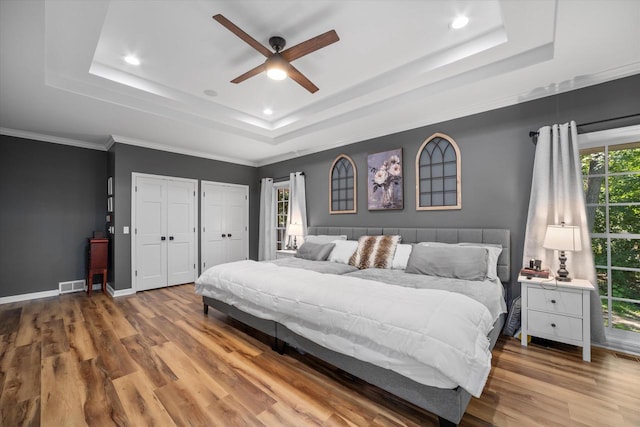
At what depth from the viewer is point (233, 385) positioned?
2.07 meters

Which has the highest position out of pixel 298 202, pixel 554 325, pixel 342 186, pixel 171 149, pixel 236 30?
pixel 236 30

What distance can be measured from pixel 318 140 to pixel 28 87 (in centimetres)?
348

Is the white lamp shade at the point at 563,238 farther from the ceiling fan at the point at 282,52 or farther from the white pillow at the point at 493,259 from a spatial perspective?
the ceiling fan at the point at 282,52

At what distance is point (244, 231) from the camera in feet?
20.8

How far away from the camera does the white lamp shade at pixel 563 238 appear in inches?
97.0

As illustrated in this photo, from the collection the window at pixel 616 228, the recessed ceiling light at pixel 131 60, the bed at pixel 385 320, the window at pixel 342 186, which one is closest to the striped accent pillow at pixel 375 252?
the bed at pixel 385 320

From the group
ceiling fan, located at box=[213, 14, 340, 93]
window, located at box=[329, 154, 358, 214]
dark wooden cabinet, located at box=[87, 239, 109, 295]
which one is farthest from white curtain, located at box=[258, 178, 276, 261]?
ceiling fan, located at box=[213, 14, 340, 93]

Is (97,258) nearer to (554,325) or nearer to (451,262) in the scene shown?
(451,262)

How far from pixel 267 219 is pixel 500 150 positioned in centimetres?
443

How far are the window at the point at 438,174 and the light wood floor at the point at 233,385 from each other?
1.71 metres

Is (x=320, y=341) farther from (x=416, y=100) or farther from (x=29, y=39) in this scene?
(x=29, y=39)

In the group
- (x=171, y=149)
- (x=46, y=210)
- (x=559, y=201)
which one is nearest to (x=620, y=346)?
(x=559, y=201)

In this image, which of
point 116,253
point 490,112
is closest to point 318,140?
point 490,112

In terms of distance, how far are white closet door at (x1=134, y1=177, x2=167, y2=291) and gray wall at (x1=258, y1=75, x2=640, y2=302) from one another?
3.86 metres
